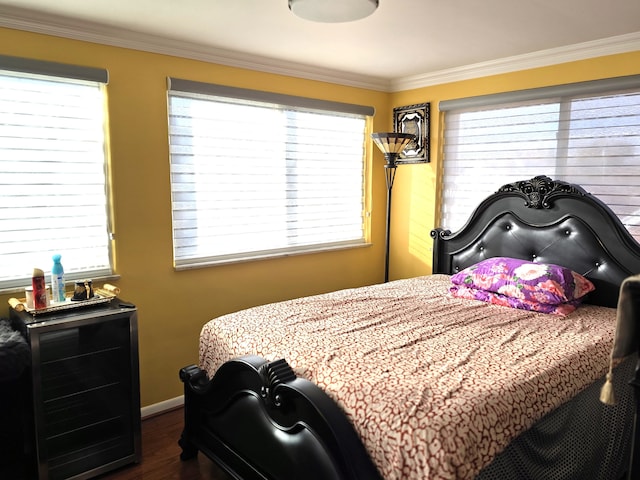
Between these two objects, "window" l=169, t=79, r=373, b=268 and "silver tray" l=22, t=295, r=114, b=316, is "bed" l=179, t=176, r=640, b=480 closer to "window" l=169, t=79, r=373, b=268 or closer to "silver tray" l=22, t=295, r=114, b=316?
"silver tray" l=22, t=295, r=114, b=316

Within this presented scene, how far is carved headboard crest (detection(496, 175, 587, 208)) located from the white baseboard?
2.70 meters

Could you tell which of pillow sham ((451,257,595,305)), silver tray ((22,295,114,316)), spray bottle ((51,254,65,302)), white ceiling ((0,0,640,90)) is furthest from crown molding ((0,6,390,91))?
pillow sham ((451,257,595,305))

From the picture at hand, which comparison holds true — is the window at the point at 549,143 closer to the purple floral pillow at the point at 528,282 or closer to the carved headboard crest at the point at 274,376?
the purple floral pillow at the point at 528,282

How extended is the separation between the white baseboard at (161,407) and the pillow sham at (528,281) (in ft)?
6.69

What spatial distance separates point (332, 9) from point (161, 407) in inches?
102

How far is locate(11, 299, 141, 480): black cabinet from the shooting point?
7.27ft

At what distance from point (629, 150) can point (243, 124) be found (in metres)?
2.55

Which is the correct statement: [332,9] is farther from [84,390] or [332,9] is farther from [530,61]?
[84,390]

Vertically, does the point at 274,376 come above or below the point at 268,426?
above

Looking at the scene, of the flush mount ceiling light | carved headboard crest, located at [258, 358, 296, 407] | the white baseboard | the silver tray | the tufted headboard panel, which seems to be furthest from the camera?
the white baseboard

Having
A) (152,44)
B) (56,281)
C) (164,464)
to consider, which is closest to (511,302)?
(164,464)

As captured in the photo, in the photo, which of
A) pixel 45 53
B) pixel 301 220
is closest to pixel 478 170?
pixel 301 220

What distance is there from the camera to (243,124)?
11.1 feet

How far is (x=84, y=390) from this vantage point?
239 centimetres
